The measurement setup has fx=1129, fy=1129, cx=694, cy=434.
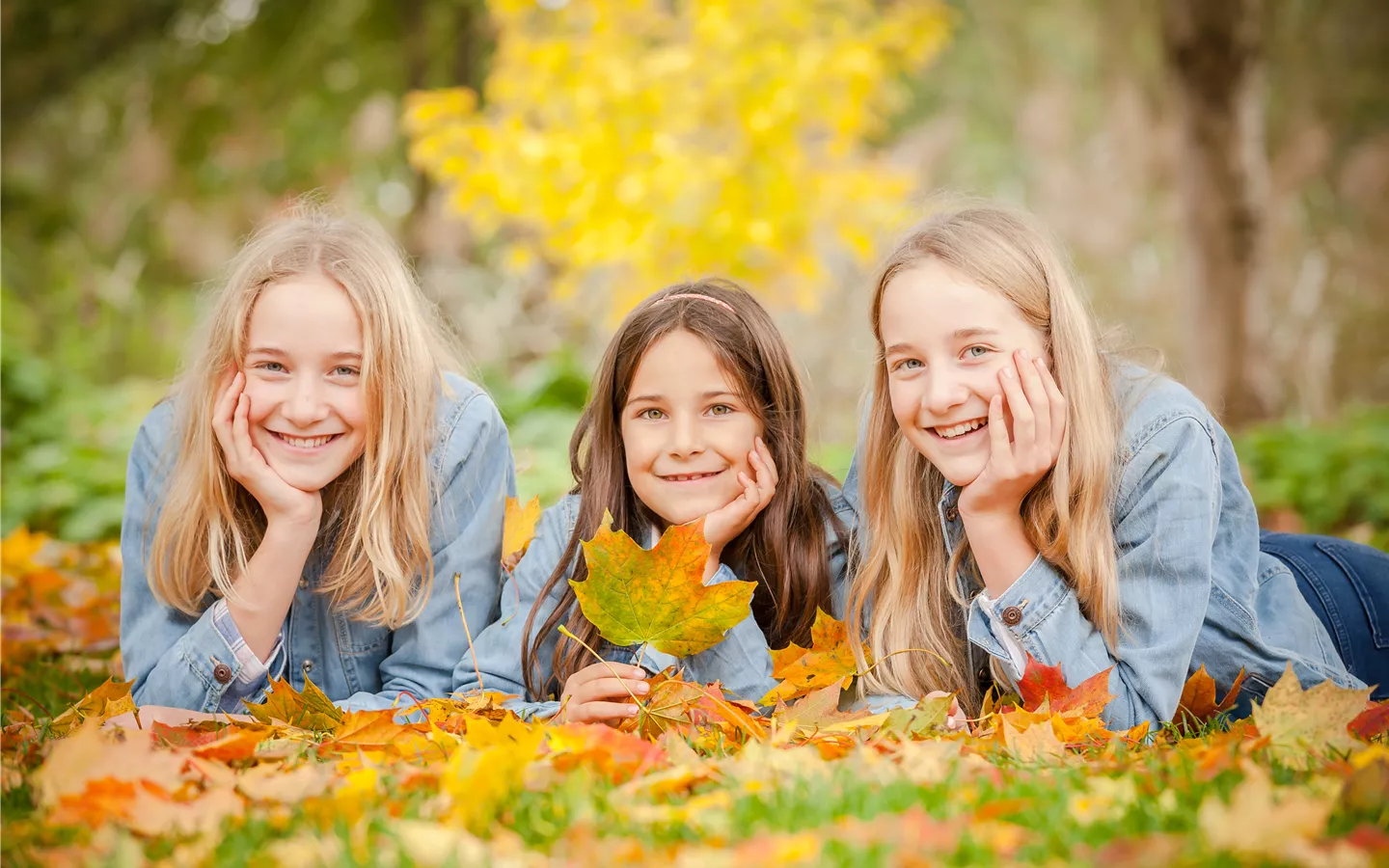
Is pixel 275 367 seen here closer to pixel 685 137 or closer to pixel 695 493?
pixel 695 493

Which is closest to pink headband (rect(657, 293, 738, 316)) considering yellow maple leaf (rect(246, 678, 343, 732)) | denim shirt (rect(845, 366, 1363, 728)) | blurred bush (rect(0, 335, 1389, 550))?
denim shirt (rect(845, 366, 1363, 728))

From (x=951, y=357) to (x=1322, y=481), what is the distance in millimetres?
3924

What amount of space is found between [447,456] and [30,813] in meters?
1.15

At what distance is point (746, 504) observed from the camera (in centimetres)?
229

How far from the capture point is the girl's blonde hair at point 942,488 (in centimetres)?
209

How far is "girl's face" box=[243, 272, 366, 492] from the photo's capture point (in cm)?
231

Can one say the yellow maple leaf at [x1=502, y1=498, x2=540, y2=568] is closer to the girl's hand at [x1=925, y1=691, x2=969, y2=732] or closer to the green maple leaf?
the green maple leaf

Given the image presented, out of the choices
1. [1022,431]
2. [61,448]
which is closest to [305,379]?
[1022,431]

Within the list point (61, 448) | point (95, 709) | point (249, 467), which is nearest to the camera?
point (95, 709)

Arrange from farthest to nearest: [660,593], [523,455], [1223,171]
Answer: [1223,171] < [523,455] < [660,593]

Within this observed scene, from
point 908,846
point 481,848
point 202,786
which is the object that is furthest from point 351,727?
point 908,846

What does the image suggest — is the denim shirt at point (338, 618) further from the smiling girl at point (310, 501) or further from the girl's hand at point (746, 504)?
the girl's hand at point (746, 504)

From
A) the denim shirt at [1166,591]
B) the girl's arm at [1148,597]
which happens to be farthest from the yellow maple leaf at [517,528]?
the girl's arm at [1148,597]

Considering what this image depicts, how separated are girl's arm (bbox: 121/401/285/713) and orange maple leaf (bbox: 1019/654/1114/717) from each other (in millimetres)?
1514
